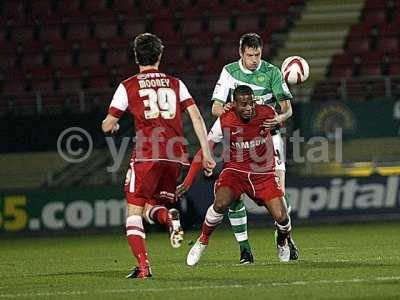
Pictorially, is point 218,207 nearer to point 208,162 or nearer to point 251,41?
point 208,162

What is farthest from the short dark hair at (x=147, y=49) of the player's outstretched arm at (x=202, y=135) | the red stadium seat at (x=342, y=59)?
the red stadium seat at (x=342, y=59)

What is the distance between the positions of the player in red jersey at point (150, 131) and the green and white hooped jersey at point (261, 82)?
211cm

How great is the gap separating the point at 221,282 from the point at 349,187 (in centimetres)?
1096

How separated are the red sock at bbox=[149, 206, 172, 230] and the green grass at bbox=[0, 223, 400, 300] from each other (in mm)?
503

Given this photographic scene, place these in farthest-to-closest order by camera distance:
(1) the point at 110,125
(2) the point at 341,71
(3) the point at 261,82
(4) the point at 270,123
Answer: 1. (2) the point at 341,71
2. (3) the point at 261,82
3. (4) the point at 270,123
4. (1) the point at 110,125

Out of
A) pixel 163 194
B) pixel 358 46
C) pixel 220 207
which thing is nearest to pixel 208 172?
pixel 163 194

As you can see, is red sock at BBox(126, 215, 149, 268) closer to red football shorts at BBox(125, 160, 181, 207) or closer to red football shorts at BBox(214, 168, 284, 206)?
red football shorts at BBox(125, 160, 181, 207)

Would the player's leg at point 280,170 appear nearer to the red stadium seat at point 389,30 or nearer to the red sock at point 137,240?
the red sock at point 137,240

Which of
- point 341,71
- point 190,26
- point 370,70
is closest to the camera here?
point 370,70

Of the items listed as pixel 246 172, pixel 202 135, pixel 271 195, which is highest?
pixel 202 135

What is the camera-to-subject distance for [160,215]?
10297 mm

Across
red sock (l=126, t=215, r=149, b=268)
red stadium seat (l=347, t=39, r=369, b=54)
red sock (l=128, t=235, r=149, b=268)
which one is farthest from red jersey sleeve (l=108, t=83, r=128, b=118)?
red stadium seat (l=347, t=39, r=369, b=54)

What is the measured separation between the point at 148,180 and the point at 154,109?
64cm

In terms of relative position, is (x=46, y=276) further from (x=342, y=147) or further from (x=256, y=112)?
(x=342, y=147)
